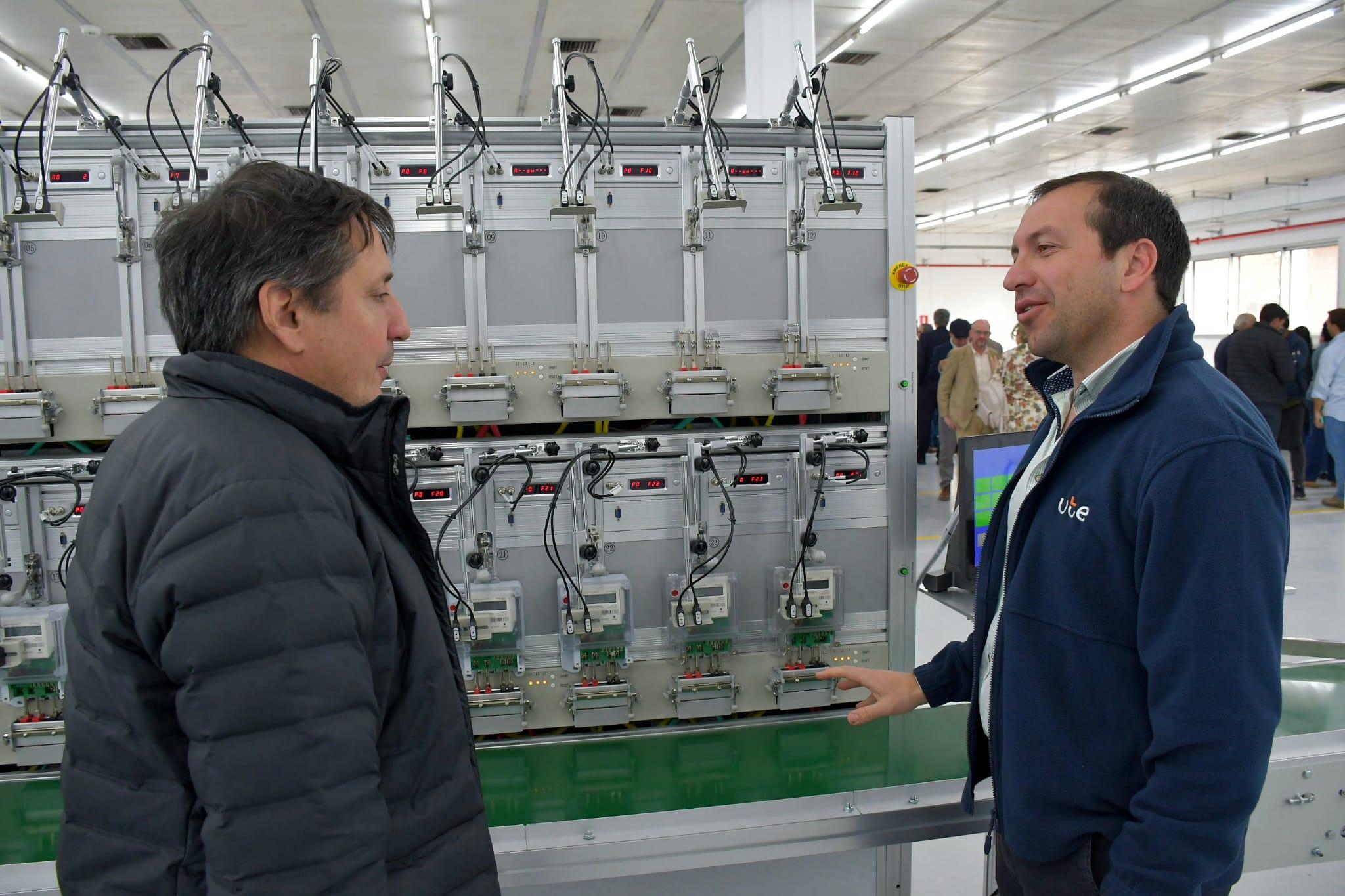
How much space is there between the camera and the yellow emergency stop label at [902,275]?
9.08 ft

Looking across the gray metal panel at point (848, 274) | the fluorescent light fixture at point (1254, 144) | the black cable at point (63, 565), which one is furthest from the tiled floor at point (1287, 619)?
the fluorescent light fixture at point (1254, 144)

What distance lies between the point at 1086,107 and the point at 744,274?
8089mm

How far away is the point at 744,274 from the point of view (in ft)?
8.95

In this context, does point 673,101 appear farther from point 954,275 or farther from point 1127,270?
point 954,275

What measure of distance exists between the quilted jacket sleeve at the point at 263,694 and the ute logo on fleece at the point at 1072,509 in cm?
95

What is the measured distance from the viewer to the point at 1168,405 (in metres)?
1.14

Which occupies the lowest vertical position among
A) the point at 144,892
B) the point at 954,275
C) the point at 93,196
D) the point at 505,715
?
the point at 505,715

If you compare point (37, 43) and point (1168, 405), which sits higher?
point (37, 43)

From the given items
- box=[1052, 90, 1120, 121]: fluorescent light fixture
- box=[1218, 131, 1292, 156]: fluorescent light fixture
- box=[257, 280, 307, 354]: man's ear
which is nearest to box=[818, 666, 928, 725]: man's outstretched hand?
box=[257, 280, 307, 354]: man's ear

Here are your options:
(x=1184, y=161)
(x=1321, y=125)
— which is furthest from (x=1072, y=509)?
(x=1184, y=161)

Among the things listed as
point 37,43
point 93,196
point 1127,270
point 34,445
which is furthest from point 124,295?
point 37,43

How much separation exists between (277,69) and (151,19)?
1357 millimetres

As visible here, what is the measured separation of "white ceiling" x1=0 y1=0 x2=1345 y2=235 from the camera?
6238mm

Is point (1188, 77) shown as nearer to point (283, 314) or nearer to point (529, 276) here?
point (529, 276)
